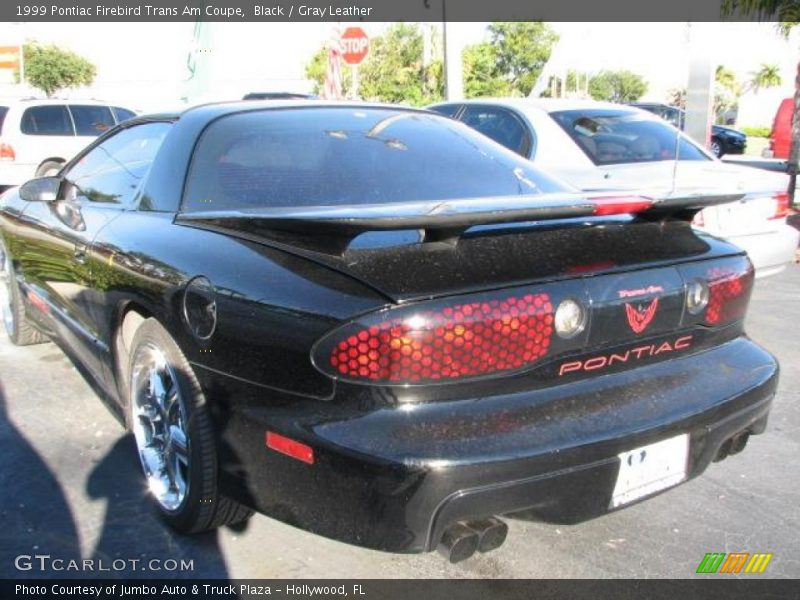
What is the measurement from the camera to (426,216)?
7.09ft

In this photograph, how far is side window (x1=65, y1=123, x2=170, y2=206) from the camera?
3.50m

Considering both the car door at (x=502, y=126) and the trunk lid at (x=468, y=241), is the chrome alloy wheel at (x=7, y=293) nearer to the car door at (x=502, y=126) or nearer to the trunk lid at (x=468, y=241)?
the trunk lid at (x=468, y=241)

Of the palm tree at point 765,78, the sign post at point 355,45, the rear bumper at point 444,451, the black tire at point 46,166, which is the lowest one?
the palm tree at point 765,78

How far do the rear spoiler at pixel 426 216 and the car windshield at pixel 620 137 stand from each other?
3.46 m

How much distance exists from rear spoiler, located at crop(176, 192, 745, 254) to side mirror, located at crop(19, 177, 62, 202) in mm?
1559

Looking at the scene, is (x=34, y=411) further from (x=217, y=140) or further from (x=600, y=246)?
(x=600, y=246)

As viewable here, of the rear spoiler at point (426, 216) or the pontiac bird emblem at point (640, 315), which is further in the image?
the pontiac bird emblem at point (640, 315)

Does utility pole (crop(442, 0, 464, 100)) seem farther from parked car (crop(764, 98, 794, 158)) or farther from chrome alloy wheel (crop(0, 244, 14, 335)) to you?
parked car (crop(764, 98, 794, 158))

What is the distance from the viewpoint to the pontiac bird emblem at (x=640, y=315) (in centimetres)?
244

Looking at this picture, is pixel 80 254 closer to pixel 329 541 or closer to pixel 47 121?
pixel 329 541

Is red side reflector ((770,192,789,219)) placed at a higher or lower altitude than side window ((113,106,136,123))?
lower

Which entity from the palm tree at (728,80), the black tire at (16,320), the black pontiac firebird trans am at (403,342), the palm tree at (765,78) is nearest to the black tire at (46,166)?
the black tire at (16,320)

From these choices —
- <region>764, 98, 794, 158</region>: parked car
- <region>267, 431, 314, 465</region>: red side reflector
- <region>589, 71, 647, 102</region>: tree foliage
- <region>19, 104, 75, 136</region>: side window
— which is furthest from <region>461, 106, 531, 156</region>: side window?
<region>589, 71, 647, 102</region>: tree foliage

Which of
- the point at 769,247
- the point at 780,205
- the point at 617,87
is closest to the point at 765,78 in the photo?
the point at 617,87
